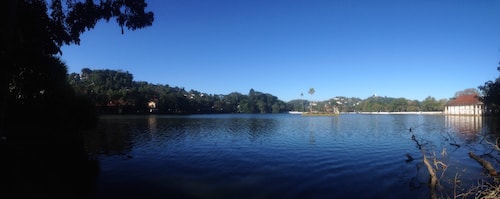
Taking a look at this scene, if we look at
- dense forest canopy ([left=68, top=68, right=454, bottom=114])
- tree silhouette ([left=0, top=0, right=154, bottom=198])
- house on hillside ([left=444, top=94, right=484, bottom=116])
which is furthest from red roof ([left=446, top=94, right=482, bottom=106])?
tree silhouette ([left=0, top=0, right=154, bottom=198])

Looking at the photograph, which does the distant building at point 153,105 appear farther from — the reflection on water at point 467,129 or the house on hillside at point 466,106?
the house on hillside at point 466,106

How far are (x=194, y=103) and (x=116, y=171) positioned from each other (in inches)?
4772

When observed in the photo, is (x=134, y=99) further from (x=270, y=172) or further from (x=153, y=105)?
(x=270, y=172)

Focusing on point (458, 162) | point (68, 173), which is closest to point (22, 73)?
point (68, 173)

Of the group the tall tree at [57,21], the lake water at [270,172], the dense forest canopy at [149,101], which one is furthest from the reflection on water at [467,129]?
the dense forest canopy at [149,101]

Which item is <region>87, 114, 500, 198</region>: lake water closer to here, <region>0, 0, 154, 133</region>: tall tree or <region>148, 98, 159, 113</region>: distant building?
<region>0, 0, 154, 133</region>: tall tree

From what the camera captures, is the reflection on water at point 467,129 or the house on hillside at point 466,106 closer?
the reflection on water at point 467,129

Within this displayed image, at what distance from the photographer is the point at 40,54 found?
13219 millimetres

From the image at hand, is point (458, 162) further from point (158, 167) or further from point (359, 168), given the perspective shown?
point (158, 167)

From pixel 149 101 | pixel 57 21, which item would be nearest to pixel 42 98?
pixel 57 21

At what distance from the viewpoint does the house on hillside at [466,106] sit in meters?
99.5

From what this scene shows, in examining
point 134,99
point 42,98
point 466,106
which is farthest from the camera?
point 466,106

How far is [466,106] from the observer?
108 metres

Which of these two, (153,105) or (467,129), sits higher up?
(153,105)
